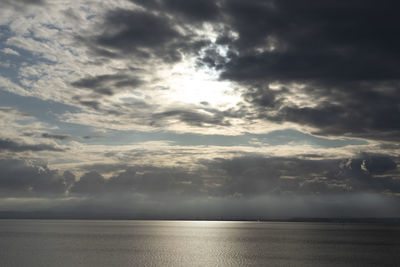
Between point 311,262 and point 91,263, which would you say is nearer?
point 91,263

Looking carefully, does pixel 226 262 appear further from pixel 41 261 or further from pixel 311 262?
pixel 41 261

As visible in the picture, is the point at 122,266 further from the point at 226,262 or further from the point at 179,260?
the point at 226,262

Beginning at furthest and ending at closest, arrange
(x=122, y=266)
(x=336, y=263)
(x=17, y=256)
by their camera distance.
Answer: (x=17, y=256)
(x=336, y=263)
(x=122, y=266)

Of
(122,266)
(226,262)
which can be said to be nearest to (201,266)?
(226,262)

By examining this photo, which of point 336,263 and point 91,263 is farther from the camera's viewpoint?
point 336,263

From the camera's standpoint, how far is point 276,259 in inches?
4678

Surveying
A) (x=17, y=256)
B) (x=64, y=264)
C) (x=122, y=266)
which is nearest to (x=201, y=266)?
(x=122, y=266)

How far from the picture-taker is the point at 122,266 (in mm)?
98875

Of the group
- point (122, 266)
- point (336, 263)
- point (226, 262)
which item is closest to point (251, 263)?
point (226, 262)

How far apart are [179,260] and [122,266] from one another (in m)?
22.0

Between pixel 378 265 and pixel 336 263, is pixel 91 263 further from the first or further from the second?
pixel 378 265

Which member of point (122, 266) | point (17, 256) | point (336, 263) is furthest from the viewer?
Result: point (17, 256)

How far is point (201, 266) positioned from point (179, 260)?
13.9 metres

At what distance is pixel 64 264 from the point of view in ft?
326
